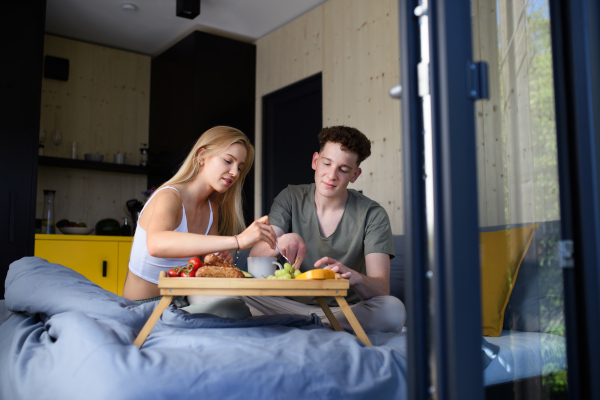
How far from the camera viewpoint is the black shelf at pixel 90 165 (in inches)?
171

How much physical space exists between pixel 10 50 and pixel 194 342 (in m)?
3.27

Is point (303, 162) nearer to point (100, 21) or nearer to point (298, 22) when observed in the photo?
point (298, 22)

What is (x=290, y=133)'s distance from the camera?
4.37m

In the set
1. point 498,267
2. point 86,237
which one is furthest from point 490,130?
point 86,237

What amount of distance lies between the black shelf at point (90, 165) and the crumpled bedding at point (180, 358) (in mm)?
3189

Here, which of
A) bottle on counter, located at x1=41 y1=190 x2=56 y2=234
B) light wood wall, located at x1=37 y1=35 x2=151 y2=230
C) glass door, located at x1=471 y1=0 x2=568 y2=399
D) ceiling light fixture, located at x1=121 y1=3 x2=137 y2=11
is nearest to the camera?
glass door, located at x1=471 y1=0 x2=568 y2=399

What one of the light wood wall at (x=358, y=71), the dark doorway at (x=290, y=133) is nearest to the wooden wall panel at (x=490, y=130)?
the light wood wall at (x=358, y=71)

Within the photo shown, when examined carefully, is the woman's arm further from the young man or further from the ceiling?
the ceiling

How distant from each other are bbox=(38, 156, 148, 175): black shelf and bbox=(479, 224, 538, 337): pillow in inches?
168

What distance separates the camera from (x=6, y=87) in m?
3.52

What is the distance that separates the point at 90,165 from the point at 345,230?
A: 3.30 m

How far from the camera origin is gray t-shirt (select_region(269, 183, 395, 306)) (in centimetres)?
200

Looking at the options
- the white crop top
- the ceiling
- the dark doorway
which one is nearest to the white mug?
the white crop top

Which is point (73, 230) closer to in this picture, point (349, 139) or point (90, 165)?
point (90, 165)
